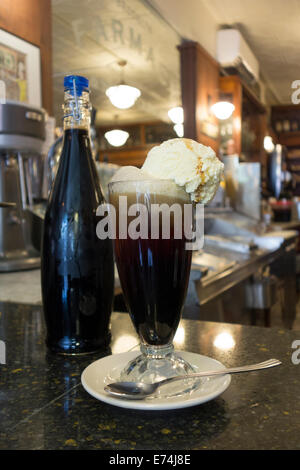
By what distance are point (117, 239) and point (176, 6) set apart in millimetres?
4255

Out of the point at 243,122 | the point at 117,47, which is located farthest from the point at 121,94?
the point at 243,122

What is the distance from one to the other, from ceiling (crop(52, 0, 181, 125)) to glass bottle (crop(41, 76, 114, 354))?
2.07m

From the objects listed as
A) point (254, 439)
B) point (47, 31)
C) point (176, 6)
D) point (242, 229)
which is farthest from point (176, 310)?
point (176, 6)

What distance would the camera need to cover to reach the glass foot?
539 millimetres

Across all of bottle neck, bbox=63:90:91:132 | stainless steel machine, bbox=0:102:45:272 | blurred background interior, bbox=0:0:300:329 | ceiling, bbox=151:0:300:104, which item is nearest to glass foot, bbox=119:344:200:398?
blurred background interior, bbox=0:0:300:329

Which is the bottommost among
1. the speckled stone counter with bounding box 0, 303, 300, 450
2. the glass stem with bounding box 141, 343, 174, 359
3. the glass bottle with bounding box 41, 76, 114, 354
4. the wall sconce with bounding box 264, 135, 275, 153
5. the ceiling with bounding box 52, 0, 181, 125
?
the speckled stone counter with bounding box 0, 303, 300, 450

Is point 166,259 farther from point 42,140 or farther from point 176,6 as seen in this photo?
point 176,6

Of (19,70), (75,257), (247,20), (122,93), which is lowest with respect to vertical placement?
(75,257)

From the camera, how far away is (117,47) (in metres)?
5.02

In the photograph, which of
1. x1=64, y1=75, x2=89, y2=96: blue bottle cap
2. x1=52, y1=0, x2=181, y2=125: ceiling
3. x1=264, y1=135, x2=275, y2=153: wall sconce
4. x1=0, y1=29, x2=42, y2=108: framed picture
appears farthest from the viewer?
x1=264, y1=135, x2=275, y2=153: wall sconce

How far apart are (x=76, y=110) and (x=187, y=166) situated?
25cm

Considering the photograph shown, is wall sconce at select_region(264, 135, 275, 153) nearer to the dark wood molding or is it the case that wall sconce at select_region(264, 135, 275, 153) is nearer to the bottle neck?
the dark wood molding

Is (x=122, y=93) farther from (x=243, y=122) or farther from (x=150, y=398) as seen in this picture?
(x=150, y=398)

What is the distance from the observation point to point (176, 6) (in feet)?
14.0
